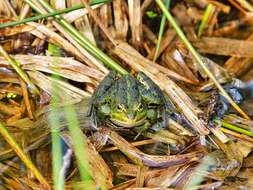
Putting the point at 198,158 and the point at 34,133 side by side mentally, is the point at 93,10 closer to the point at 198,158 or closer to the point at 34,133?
the point at 34,133

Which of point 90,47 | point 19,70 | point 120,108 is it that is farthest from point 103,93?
point 19,70

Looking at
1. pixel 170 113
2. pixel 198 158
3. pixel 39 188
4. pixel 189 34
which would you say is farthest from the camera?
pixel 189 34

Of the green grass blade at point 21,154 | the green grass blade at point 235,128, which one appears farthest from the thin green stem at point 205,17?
the green grass blade at point 21,154

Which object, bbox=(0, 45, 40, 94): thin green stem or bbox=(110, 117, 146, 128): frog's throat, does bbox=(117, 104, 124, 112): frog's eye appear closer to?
bbox=(110, 117, 146, 128): frog's throat

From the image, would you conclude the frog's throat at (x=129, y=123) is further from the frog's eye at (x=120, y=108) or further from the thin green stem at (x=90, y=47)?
the thin green stem at (x=90, y=47)

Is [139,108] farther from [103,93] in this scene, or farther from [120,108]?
[103,93]

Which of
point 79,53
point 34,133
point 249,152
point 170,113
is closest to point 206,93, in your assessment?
point 170,113

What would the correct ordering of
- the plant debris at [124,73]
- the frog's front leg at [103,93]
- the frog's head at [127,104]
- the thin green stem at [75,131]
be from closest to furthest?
the thin green stem at [75,131] → the plant debris at [124,73] → the frog's head at [127,104] → the frog's front leg at [103,93]
